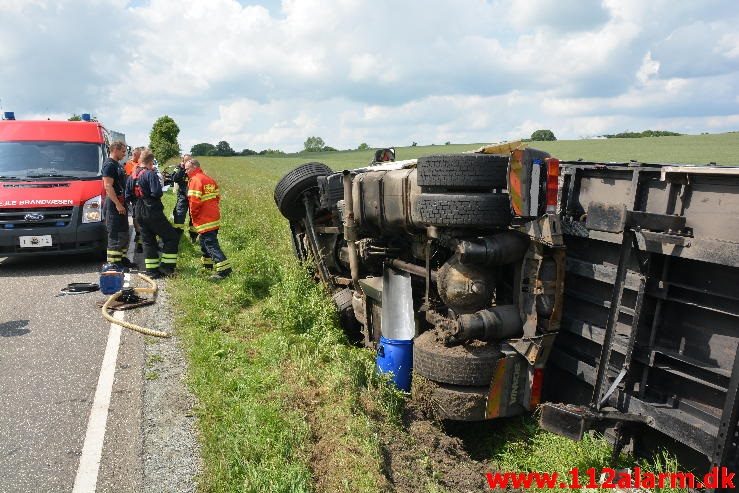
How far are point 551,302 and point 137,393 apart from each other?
11.6 ft

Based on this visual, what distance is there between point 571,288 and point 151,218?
642cm

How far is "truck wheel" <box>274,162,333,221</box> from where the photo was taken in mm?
7301

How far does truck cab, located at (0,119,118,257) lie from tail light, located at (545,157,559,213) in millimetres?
8034

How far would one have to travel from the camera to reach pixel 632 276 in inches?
142

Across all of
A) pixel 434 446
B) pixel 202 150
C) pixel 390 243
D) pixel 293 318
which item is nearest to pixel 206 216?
pixel 293 318

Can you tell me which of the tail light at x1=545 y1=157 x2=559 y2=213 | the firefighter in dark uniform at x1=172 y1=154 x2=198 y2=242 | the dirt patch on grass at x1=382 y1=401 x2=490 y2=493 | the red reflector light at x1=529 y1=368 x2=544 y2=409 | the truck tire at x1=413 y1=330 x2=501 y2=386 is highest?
the tail light at x1=545 y1=157 x2=559 y2=213

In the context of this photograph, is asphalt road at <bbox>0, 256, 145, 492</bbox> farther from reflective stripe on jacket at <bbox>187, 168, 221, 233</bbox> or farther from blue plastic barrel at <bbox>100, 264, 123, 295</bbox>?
reflective stripe on jacket at <bbox>187, 168, 221, 233</bbox>

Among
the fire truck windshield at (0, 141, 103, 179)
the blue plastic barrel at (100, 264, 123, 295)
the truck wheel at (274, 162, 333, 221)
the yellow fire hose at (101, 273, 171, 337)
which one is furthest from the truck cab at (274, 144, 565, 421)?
the fire truck windshield at (0, 141, 103, 179)

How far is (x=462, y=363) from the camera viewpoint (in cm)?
417

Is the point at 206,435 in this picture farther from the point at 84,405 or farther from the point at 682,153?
the point at 682,153

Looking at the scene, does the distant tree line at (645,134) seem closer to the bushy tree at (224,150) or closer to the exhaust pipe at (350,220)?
the exhaust pipe at (350,220)

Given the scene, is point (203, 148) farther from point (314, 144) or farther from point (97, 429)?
point (97, 429)

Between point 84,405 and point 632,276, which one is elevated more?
point 632,276

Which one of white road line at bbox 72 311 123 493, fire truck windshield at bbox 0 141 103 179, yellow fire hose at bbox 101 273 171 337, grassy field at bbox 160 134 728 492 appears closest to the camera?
grassy field at bbox 160 134 728 492
